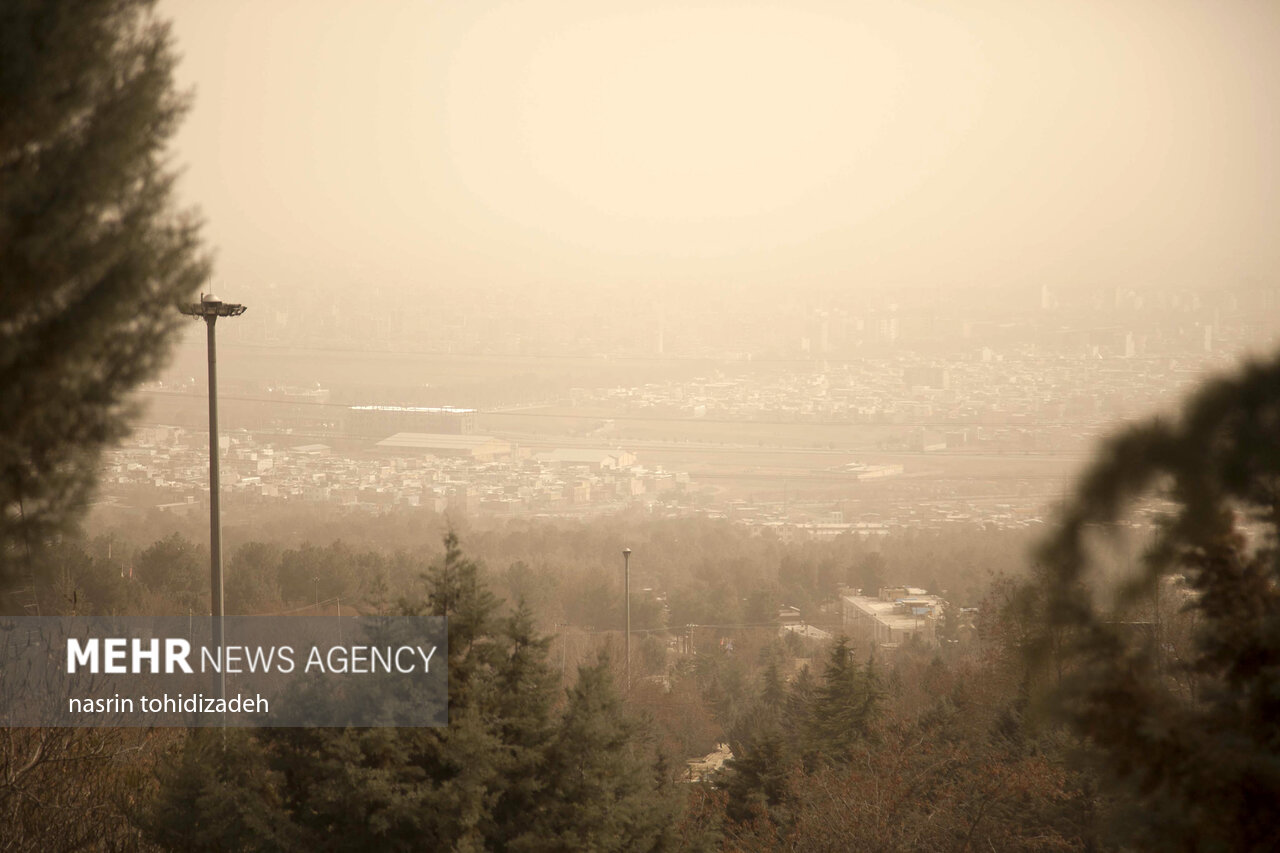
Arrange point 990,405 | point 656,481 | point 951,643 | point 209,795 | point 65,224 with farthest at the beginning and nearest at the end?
point 990,405 → point 656,481 → point 951,643 → point 209,795 → point 65,224

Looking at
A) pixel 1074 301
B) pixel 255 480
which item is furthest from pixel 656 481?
pixel 1074 301

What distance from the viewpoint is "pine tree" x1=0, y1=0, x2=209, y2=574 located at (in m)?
3.93

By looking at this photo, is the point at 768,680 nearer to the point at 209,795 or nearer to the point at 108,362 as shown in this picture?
the point at 209,795

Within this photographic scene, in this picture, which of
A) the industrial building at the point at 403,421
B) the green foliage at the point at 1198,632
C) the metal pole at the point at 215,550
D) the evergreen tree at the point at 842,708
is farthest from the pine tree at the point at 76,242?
the industrial building at the point at 403,421

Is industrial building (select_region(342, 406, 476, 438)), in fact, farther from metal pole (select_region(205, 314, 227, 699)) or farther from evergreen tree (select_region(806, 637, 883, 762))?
metal pole (select_region(205, 314, 227, 699))

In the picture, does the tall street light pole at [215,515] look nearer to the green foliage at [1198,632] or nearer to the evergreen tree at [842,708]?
the green foliage at [1198,632]

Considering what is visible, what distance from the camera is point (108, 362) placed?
4.57 meters

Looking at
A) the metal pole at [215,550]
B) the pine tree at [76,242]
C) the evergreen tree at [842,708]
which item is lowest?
the evergreen tree at [842,708]

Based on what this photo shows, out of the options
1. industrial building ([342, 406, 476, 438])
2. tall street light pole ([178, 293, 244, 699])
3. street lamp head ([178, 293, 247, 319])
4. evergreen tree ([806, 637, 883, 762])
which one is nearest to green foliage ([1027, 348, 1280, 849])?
tall street light pole ([178, 293, 244, 699])

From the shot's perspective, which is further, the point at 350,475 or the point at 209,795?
the point at 350,475

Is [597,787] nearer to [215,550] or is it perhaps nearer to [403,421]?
[215,550]

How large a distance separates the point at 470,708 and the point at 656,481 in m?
87.4

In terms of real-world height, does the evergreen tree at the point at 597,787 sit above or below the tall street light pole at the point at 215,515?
below

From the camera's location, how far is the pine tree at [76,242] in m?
3.93
